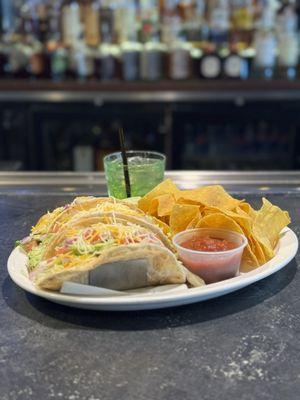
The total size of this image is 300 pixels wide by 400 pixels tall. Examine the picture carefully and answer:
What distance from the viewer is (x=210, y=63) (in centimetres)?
315

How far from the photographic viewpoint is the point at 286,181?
1.66 m

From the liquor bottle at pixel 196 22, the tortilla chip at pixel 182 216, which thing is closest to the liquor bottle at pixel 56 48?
the liquor bottle at pixel 196 22

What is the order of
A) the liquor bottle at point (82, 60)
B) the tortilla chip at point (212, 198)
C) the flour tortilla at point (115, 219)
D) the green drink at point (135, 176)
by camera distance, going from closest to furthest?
1. the flour tortilla at point (115, 219)
2. the tortilla chip at point (212, 198)
3. the green drink at point (135, 176)
4. the liquor bottle at point (82, 60)

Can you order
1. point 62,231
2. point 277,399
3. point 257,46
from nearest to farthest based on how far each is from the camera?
1. point 277,399
2. point 62,231
3. point 257,46

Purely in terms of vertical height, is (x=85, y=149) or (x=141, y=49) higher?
(x=141, y=49)

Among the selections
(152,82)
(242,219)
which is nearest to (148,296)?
(242,219)

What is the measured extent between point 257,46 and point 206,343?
105 inches

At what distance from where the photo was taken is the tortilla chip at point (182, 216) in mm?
979

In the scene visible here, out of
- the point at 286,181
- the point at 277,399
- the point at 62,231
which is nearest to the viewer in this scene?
the point at 277,399

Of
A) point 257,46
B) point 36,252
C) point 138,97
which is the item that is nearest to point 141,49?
point 138,97

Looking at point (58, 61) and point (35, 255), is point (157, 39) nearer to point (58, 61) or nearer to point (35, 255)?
point (58, 61)

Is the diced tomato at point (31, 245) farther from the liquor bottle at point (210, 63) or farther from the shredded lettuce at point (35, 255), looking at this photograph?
the liquor bottle at point (210, 63)

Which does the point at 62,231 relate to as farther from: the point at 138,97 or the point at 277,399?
the point at 138,97

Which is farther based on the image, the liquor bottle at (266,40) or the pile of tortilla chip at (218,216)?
the liquor bottle at (266,40)
